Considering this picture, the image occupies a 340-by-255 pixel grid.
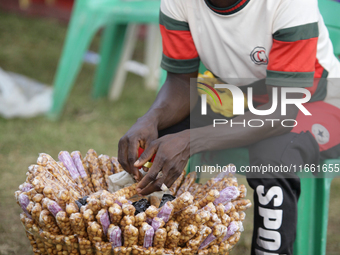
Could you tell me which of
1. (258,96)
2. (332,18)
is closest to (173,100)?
(258,96)

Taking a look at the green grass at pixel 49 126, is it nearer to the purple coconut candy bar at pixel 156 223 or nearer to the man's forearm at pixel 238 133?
the man's forearm at pixel 238 133

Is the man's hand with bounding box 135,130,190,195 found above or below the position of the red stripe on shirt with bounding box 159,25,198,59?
below

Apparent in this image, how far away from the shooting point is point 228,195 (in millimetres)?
949

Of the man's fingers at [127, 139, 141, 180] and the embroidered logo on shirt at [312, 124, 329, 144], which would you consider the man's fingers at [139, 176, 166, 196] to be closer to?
the man's fingers at [127, 139, 141, 180]

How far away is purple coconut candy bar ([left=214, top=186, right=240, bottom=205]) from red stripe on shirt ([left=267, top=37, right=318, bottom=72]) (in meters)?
0.37

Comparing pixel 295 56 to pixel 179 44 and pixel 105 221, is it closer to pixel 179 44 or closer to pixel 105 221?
pixel 179 44

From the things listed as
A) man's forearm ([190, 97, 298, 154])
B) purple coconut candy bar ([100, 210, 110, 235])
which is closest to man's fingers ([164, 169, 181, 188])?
man's forearm ([190, 97, 298, 154])

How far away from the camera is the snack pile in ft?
2.75

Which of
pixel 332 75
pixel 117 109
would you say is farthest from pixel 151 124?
pixel 117 109

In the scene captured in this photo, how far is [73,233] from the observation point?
34.1 inches

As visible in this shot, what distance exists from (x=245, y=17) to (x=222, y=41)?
104mm

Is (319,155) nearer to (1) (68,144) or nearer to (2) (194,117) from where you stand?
(2) (194,117)

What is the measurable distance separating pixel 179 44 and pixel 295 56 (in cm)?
39

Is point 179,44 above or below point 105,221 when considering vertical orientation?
above
